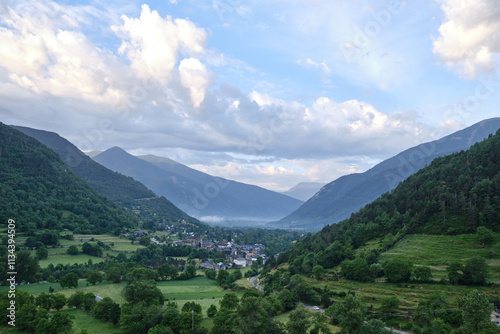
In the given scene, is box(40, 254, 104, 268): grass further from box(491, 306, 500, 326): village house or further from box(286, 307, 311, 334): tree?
box(491, 306, 500, 326): village house

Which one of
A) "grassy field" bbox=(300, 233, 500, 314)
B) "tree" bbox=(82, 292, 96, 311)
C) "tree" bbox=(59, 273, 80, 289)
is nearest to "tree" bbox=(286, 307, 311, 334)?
"grassy field" bbox=(300, 233, 500, 314)

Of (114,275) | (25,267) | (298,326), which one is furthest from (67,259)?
(298,326)

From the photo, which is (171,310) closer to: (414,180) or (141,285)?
(141,285)

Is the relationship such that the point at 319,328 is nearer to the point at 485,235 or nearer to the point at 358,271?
the point at 358,271

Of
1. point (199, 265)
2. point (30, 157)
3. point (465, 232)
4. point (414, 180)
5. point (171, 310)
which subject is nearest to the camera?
point (171, 310)

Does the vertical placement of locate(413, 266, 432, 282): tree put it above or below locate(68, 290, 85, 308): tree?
above

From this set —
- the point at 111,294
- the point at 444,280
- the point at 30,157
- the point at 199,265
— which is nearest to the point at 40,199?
the point at 30,157
